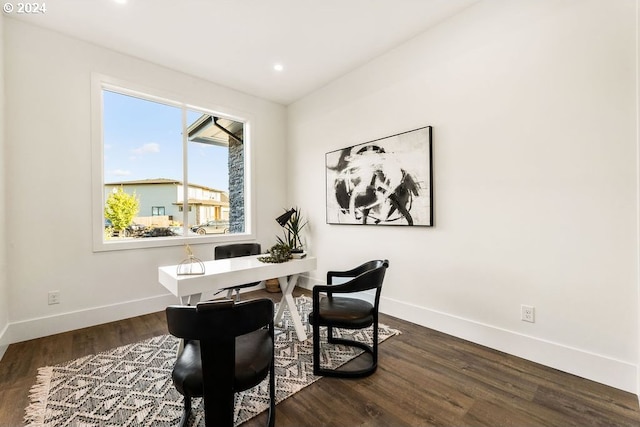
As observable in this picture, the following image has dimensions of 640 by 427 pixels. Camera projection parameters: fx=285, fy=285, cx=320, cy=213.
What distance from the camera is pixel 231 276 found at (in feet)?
7.18

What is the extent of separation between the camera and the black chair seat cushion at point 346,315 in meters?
2.05

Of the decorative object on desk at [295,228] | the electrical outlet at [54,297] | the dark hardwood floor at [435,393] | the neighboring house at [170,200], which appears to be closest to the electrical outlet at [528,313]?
the dark hardwood floor at [435,393]

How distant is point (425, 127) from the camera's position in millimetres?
2846

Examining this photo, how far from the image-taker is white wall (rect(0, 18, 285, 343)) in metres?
2.62

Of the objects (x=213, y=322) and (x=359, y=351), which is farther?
(x=359, y=351)

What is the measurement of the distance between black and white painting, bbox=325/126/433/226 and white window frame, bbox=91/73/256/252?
4.21 ft

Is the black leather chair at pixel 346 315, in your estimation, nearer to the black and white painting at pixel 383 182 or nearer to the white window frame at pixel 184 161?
the black and white painting at pixel 383 182

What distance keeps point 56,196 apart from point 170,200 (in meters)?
1.08

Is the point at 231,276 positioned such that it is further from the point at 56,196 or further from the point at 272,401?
the point at 56,196

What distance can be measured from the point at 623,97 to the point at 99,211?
4533 mm

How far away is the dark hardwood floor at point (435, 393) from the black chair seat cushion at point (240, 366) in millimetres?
450

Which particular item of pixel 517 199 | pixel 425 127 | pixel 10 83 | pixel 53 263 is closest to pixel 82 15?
pixel 10 83

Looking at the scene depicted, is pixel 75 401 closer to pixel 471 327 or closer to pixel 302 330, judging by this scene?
pixel 302 330
